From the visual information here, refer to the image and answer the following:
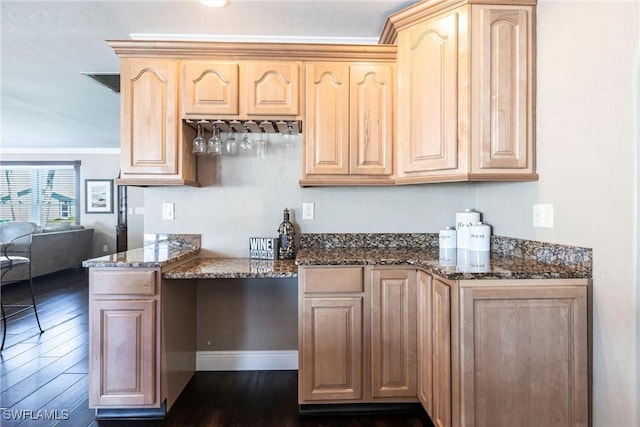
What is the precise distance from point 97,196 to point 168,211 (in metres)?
5.57

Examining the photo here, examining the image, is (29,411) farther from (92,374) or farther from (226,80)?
(226,80)

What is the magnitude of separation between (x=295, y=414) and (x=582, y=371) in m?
1.44

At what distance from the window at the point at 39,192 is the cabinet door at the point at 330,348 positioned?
7.01m

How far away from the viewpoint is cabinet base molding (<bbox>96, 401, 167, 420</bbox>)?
1836 mm

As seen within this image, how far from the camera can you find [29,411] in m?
1.89

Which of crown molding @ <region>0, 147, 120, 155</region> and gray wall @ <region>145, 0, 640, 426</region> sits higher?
crown molding @ <region>0, 147, 120, 155</region>

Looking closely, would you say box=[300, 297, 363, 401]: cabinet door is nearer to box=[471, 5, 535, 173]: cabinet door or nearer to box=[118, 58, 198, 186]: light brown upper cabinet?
box=[471, 5, 535, 173]: cabinet door

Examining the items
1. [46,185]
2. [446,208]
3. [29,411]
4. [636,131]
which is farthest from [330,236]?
[46,185]

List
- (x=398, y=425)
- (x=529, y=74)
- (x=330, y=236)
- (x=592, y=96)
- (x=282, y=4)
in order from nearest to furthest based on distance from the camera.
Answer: (x=592, y=96), (x=529, y=74), (x=398, y=425), (x=282, y=4), (x=330, y=236)

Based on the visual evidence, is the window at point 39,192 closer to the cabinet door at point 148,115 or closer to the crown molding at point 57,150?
the crown molding at point 57,150

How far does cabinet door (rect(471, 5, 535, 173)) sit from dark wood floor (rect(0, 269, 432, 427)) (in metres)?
1.49

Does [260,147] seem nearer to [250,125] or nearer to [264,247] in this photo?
[250,125]

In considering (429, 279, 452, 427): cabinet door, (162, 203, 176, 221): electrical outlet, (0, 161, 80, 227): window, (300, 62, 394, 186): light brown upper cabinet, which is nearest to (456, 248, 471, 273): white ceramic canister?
(429, 279, 452, 427): cabinet door

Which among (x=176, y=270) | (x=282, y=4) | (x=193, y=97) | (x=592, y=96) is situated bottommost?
(x=176, y=270)
